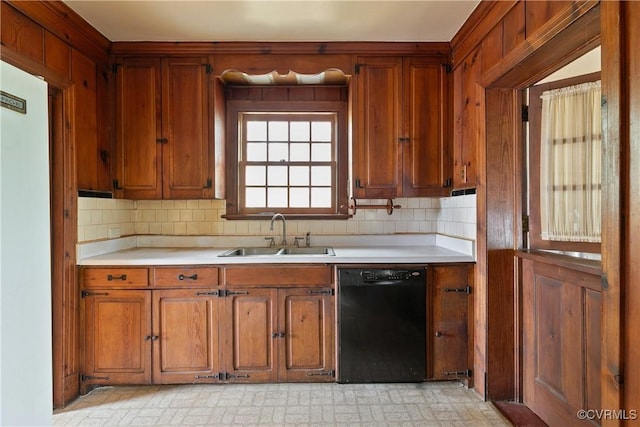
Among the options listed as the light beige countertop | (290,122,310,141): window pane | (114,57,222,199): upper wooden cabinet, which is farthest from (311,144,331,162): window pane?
(114,57,222,199): upper wooden cabinet

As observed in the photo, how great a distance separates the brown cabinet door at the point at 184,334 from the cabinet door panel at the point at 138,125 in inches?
37.0

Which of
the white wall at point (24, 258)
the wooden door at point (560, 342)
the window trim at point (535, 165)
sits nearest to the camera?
the white wall at point (24, 258)

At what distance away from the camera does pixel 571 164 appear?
204cm

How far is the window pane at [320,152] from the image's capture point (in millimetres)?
3264

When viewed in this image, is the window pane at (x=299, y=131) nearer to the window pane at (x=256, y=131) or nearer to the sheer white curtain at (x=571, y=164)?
the window pane at (x=256, y=131)

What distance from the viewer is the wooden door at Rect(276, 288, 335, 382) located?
2.42 metres

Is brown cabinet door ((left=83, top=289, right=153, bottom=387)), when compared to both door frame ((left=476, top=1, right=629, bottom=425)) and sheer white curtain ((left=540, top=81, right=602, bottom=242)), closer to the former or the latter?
door frame ((left=476, top=1, right=629, bottom=425))

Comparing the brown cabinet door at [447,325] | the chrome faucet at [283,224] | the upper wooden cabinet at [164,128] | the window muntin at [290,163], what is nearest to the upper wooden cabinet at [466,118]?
the brown cabinet door at [447,325]

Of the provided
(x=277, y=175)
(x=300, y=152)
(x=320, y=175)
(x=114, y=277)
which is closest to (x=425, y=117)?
(x=320, y=175)

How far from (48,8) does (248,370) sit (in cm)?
262

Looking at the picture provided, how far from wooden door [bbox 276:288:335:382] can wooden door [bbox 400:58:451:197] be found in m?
1.21

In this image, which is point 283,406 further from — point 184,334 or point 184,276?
point 184,276

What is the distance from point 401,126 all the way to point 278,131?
1160mm

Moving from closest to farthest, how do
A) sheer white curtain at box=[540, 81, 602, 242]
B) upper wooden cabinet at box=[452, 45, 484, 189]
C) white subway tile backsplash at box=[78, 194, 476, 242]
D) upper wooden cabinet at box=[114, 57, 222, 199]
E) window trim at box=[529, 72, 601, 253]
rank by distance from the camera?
sheer white curtain at box=[540, 81, 602, 242] < window trim at box=[529, 72, 601, 253] < upper wooden cabinet at box=[452, 45, 484, 189] < upper wooden cabinet at box=[114, 57, 222, 199] < white subway tile backsplash at box=[78, 194, 476, 242]
